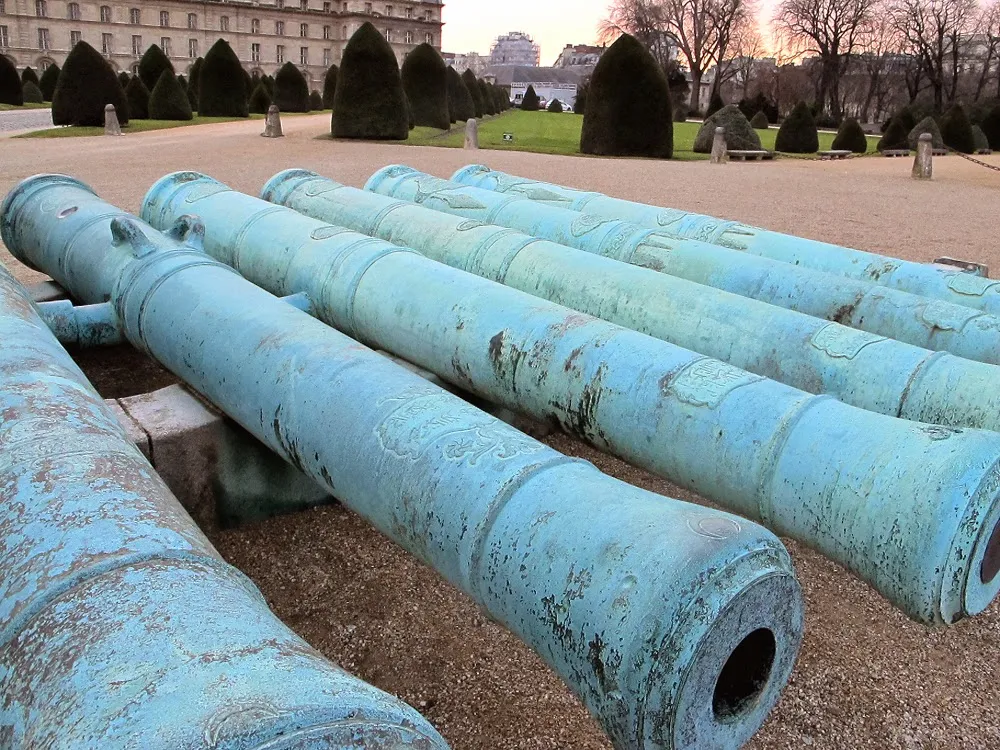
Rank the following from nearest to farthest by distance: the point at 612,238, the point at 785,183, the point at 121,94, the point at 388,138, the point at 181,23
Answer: the point at 612,238
the point at 785,183
the point at 388,138
the point at 121,94
the point at 181,23

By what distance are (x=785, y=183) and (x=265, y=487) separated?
13698 millimetres

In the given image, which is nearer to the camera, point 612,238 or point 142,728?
point 142,728

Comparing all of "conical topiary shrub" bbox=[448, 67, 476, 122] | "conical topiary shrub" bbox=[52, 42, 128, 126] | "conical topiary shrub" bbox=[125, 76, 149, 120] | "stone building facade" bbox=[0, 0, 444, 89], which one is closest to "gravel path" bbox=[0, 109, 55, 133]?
"conical topiary shrub" bbox=[52, 42, 128, 126]

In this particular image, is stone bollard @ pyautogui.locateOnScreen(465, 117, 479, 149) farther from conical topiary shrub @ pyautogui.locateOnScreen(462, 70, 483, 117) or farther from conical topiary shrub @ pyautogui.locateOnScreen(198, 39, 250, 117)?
conical topiary shrub @ pyautogui.locateOnScreen(462, 70, 483, 117)

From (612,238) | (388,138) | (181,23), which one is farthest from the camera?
(181,23)

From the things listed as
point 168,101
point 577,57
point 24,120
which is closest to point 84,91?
point 24,120

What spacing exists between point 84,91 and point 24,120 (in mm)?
3421

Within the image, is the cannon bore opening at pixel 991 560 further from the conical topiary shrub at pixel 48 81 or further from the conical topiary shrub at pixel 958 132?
the conical topiary shrub at pixel 48 81

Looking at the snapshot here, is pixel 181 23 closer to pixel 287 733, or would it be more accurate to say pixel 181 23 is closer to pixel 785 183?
pixel 785 183

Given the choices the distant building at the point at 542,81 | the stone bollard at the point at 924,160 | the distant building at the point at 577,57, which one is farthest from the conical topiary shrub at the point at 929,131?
the distant building at the point at 577,57

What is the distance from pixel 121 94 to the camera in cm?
2231

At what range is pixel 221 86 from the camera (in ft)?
92.3

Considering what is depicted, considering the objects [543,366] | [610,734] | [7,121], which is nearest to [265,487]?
[543,366]

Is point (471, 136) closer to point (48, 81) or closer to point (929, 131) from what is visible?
point (929, 131)
